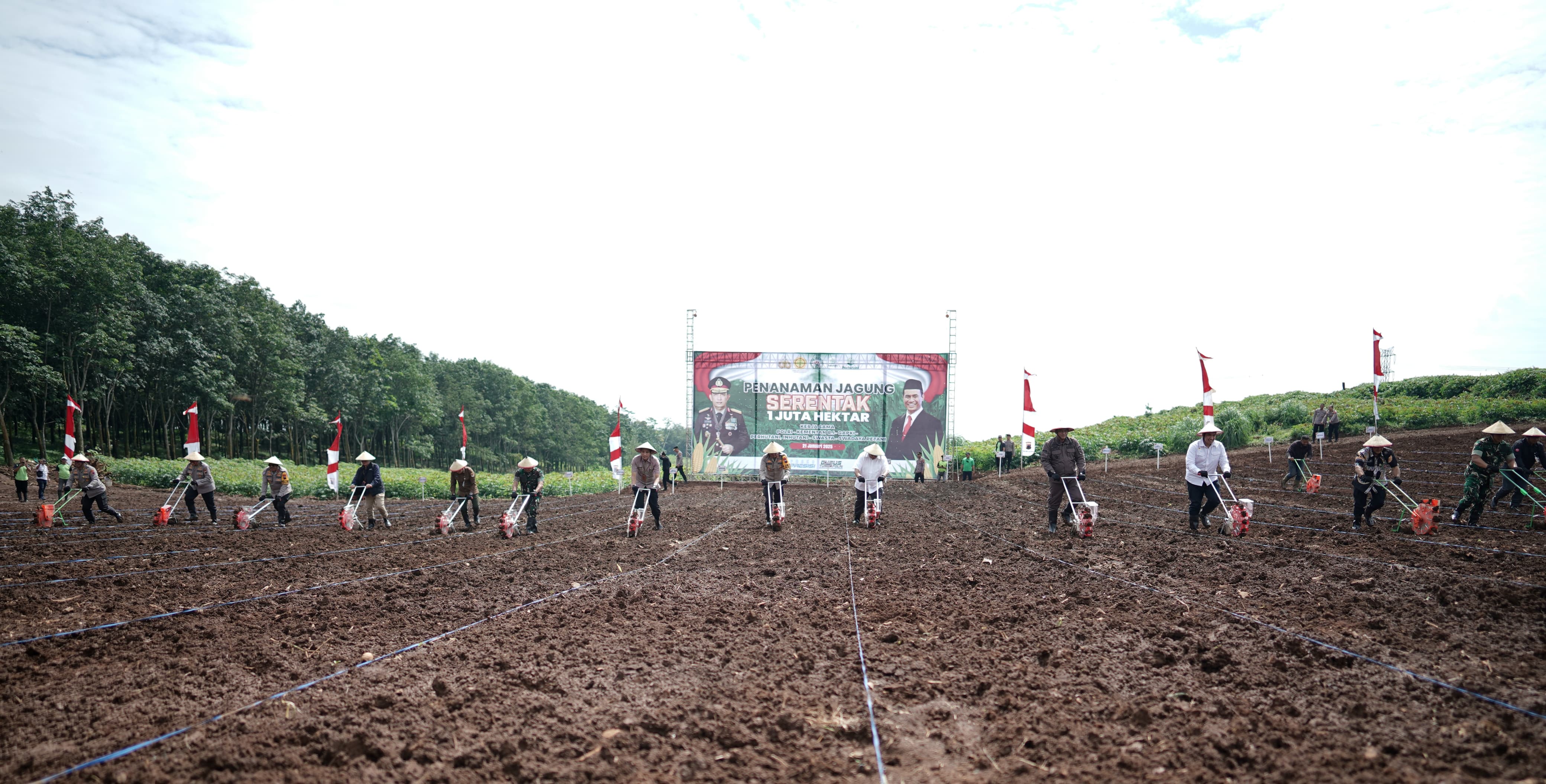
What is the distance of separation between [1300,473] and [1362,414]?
775 inches

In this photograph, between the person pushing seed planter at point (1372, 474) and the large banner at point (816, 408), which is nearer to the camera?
the person pushing seed planter at point (1372, 474)

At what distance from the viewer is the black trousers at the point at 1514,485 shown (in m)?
12.9

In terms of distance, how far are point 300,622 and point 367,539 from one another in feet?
25.1

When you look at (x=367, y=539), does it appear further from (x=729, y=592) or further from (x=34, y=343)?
(x=34, y=343)

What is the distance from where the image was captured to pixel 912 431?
3375 centimetres

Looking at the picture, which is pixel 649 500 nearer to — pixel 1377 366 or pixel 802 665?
pixel 802 665

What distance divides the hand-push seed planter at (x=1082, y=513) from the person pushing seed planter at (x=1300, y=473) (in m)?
8.63

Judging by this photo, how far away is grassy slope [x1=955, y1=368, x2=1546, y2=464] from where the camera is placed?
30.7 metres

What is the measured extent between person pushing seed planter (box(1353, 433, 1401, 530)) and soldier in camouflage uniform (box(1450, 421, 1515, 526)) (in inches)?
40.7

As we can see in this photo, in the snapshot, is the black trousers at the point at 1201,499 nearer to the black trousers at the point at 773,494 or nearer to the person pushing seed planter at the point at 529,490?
the black trousers at the point at 773,494

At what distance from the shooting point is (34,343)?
114 feet

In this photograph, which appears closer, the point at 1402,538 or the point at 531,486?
the point at 1402,538

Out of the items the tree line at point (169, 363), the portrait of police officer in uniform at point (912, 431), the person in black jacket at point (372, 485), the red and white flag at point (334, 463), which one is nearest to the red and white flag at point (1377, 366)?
the portrait of police officer in uniform at point (912, 431)

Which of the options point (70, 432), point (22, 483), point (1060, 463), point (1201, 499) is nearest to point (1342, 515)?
point (1201, 499)
